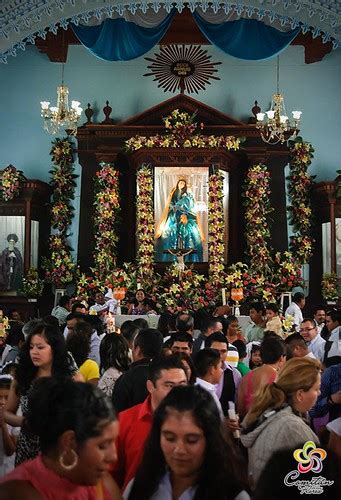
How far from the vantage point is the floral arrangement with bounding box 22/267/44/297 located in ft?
57.8

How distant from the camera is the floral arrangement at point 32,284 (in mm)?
17609

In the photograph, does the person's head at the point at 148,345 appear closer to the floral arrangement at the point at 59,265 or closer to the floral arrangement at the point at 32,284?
the floral arrangement at the point at 32,284

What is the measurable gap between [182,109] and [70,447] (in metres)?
16.5

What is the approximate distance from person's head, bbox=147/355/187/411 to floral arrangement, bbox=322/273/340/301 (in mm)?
13900

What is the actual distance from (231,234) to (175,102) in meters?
3.39

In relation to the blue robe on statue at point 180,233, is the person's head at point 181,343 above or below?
below

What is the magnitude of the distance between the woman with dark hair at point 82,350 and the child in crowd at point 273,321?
3734 millimetres

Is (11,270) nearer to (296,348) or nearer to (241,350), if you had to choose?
(241,350)

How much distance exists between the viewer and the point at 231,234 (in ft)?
60.6

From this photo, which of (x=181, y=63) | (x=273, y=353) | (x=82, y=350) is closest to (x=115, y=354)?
(x=82, y=350)

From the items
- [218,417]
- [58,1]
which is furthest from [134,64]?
[218,417]

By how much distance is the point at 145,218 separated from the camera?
1767 cm

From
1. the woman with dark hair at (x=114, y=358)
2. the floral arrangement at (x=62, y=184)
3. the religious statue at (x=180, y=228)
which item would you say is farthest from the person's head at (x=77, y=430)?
the floral arrangement at (x=62, y=184)

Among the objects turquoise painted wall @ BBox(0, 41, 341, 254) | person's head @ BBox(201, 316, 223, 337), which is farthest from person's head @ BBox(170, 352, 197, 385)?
turquoise painted wall @ BBox(0, 41, 341, 254)
